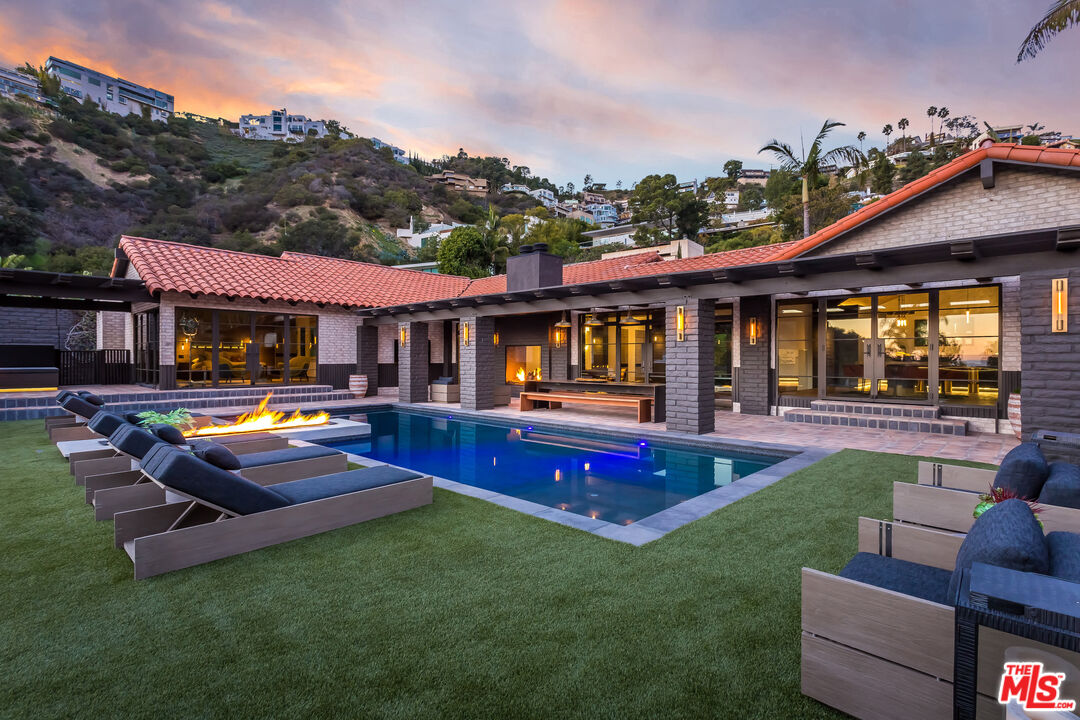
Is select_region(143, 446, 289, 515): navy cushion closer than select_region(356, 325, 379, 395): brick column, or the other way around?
select_region(143, 446, 289, 515): navy cushion

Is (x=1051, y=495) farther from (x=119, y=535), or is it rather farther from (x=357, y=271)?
(x=357, y=271)

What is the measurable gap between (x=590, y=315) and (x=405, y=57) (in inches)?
661

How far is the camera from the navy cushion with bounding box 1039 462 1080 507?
3.06 m

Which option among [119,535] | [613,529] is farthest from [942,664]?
[119,535]

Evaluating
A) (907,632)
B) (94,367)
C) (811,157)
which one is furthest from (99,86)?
(907,632)

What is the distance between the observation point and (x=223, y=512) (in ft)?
12.7

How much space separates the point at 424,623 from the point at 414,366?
13.6 metres

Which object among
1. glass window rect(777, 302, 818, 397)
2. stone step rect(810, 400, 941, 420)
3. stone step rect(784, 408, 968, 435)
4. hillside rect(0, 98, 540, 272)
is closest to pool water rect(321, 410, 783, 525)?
stone step rect(784, 408, 968, 435)

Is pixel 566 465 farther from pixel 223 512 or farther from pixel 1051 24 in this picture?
pixel 1051 24

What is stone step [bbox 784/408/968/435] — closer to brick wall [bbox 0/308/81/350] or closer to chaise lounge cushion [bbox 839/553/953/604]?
chaise lounge cushion [bbox 839/553/953/604]

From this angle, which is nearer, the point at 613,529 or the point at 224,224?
the point at 613,529

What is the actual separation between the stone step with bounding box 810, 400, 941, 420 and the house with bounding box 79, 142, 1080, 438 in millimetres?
47

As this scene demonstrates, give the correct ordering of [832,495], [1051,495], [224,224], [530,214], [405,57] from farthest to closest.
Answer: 1. [530,214]
2. [224,224]
3. [405,57]
4. [832,495]
5. [1051,495]

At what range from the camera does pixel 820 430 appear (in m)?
9.96
